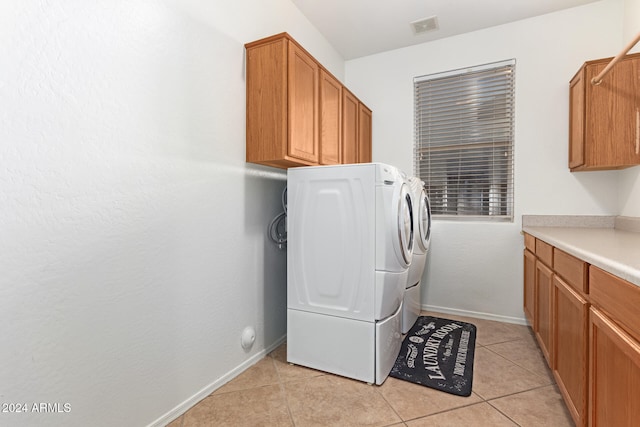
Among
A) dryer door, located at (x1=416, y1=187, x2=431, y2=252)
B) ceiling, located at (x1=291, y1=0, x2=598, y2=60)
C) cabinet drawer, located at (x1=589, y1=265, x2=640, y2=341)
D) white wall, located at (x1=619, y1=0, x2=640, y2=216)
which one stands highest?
ceiling, located at (x1=291, y1=0, x2=598, y2=60)

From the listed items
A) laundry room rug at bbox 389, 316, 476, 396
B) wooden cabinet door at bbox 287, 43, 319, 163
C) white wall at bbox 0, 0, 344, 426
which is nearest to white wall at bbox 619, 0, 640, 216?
laundry room rug at bbox 389, 316, 476, 396

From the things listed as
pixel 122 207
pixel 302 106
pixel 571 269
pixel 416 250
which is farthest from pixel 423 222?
pixel 122 207

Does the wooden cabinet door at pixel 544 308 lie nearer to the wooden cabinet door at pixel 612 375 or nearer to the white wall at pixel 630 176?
the wooden cabinet door at pixel 612 375

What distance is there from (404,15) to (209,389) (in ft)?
10.4

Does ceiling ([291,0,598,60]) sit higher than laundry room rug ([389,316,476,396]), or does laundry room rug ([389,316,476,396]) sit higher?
ceiling ([291,0,598,60])

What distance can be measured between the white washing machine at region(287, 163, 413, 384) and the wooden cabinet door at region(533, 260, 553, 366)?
32.4 inches

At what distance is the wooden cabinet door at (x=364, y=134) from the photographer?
315cm

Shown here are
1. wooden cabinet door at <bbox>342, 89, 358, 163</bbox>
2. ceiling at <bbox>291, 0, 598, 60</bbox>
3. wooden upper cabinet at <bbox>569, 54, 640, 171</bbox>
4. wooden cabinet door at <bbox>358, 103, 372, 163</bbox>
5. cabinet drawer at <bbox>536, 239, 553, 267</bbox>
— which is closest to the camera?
cabinet drawer at <bbox>536, 239, 553, 267</bbox>

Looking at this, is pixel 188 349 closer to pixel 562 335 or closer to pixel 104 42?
pixel 104 42

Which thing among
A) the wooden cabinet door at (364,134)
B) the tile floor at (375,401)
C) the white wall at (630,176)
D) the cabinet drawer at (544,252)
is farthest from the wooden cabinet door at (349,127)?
the white wall at (630,176)

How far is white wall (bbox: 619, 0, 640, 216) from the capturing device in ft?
7.43

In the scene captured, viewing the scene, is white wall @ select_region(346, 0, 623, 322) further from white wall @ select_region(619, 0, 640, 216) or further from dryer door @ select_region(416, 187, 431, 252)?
dryer door @ select_region(416, 187, 431, 252)

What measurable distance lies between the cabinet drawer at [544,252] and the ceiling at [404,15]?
6.47 ft

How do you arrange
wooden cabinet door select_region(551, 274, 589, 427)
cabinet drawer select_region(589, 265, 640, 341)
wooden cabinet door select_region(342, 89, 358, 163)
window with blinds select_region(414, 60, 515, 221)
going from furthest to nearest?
1. window with blinds select_region(414, 60, 515, 221)
2. wooden cabinet door select_region(342, 89, 358, 163)
3. wooden cabinet door select_region(551, 274, 589, 427)
4. cabinet drawer select_region(589, 265, 640, 341)
